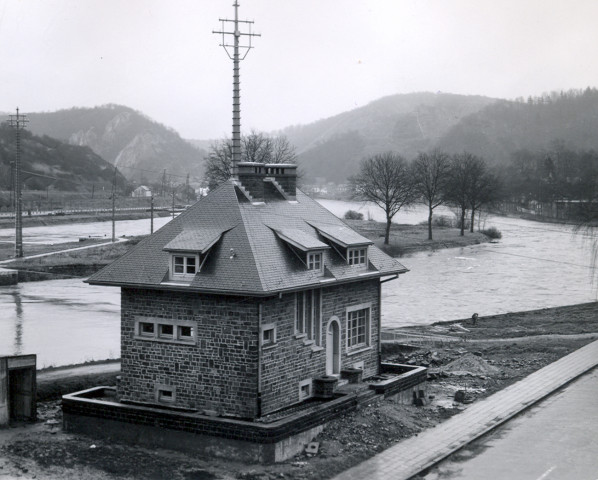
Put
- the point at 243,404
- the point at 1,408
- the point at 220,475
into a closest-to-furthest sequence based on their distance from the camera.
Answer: the point at 220,475 → the point at 243,404 → the point at 1,408

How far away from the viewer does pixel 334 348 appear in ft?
77.9

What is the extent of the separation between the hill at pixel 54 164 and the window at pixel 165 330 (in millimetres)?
122836

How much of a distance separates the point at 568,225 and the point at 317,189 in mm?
93080

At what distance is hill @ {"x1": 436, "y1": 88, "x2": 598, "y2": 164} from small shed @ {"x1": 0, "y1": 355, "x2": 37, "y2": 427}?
15478 cm

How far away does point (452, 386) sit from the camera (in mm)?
26641

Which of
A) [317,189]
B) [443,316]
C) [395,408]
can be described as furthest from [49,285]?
[317,189]

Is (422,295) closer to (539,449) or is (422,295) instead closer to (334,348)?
(334,348)

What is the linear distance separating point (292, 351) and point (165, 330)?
337 centimetres

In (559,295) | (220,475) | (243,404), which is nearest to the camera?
(220,475)

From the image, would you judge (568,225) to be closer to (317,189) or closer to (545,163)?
(545,163)

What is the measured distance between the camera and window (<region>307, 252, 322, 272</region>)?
866 inches

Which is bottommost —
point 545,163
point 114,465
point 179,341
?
point 114,465

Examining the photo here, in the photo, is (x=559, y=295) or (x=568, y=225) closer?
(x=559, y=295)

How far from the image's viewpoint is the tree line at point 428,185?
91250 mm
